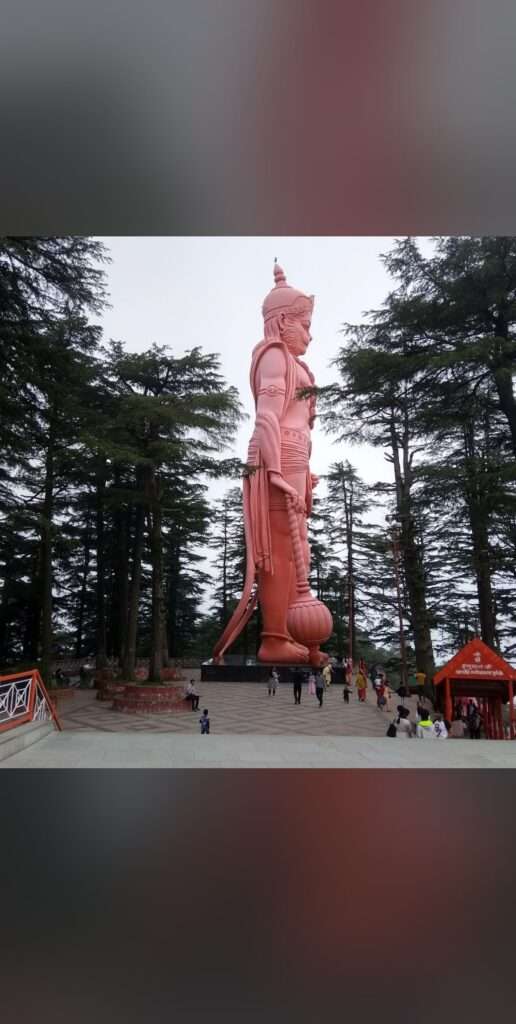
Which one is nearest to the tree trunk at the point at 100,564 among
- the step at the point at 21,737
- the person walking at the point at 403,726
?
the step at the point at 21,737

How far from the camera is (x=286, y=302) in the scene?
16156mm

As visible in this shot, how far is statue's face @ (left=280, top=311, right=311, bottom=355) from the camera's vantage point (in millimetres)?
16172

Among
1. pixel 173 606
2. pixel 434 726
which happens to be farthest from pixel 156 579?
pixel 173 606

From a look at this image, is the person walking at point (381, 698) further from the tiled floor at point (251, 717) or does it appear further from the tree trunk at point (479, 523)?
the tree trunk at point (479, 523)

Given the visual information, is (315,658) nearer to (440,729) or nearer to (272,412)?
(272,412)

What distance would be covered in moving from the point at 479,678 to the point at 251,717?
387cm

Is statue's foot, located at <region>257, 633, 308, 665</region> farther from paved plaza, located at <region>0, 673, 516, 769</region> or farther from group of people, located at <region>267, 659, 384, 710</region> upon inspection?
paved plaza, located at <region>0, 673, 516, 769</region>

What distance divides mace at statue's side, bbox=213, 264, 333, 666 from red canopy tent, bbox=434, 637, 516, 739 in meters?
6.42

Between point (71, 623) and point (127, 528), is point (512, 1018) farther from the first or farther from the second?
point (71, 623)

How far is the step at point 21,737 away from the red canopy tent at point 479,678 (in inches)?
209

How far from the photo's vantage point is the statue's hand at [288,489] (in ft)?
50.0
